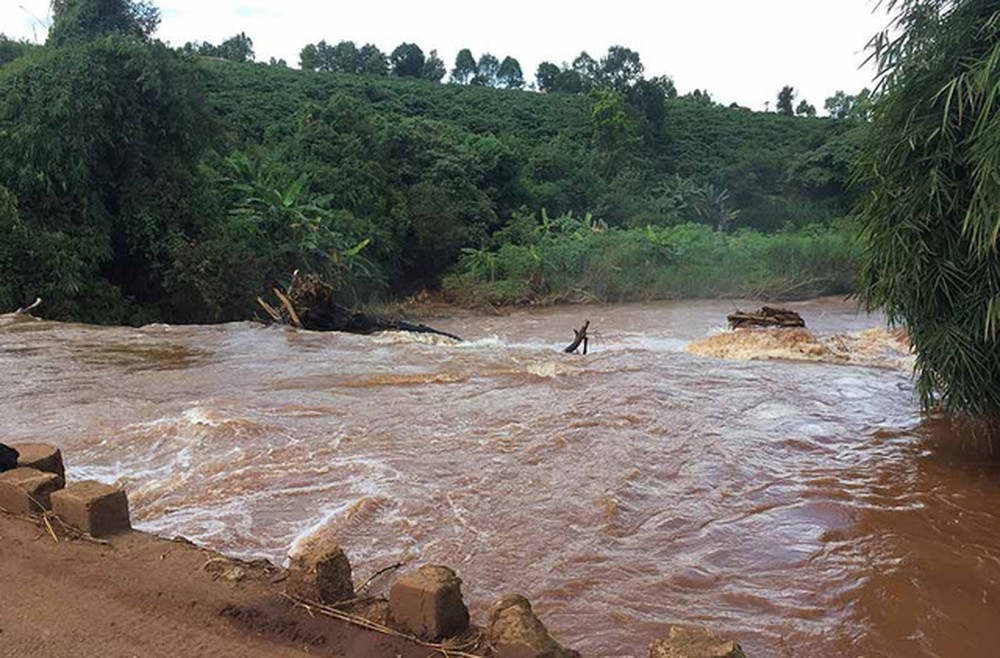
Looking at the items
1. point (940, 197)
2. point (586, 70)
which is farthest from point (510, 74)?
point (940, 197)

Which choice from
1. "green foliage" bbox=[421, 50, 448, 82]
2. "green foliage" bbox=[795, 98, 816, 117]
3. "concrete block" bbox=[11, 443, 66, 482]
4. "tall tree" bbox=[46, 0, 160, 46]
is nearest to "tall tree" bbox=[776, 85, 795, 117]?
"green foliage" bbox=[795, 98, 816, 117]

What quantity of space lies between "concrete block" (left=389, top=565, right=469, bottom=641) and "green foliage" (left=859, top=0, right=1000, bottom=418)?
13.5 ft

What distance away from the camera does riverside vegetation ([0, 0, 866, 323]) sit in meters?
17.5

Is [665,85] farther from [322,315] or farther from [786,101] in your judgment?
[322,315]

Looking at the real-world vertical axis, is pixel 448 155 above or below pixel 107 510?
above

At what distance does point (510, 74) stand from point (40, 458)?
6893cm

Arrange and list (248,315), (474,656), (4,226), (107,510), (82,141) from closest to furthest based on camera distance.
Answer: (474,656) < (107,510) < (4,226) < (82,141) < (248,315)

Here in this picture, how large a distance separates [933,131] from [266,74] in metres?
42.9

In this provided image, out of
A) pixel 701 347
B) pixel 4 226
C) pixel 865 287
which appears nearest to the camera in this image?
pixel 865 287

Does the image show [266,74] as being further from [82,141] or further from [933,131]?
[933,131]

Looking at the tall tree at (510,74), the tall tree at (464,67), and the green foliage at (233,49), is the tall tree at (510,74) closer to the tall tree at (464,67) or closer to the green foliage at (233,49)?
the tall tree at (464,67)

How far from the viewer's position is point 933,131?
5676mm

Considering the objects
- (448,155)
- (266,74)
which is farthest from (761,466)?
(266,74)

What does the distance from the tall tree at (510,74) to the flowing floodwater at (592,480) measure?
6229 cm
